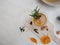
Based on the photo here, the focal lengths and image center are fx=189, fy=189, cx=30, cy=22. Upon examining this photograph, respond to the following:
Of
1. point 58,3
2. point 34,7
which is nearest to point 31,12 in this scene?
point 34,7

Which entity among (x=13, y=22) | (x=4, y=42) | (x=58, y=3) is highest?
(x=58, y=3)

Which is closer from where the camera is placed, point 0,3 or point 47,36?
point 47,36

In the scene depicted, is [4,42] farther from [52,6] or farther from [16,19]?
[52,6]

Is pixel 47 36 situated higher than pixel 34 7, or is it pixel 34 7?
pixel 34 7

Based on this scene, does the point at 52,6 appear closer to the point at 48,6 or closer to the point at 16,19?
the point at 48,6

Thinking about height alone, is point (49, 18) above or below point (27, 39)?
above

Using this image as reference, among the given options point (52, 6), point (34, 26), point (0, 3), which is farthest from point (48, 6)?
point (0, 3)
